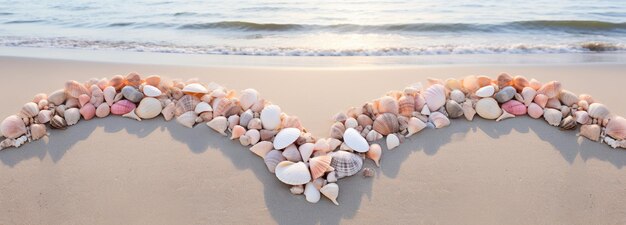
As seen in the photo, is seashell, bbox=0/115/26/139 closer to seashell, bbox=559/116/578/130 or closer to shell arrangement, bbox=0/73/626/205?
shell arrangement, bbox=0/73/626/205

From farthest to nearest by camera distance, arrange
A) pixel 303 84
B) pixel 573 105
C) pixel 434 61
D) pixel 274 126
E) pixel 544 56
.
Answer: pixel 544 56, pixel 434 61, pixel 303 84, pixel 573 105, pixel 274 126

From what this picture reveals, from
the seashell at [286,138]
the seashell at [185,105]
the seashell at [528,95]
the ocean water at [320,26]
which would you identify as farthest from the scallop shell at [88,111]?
the ocean water at [320,26]

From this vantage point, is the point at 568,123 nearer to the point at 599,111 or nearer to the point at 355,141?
the point at 599,111

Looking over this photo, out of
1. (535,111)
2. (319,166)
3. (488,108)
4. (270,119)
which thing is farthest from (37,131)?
(535,111)

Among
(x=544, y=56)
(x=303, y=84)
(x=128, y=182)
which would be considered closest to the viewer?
(x=128, y=182)

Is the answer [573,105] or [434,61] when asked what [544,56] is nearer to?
[434,61]

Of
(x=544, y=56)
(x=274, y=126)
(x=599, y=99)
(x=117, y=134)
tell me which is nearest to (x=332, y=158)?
(x=274, y=126)

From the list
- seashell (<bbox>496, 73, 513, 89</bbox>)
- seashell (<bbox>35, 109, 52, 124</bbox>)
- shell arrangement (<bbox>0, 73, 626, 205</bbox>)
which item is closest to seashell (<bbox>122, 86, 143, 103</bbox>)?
shell arrangement (<bbox>0, 73, 626, 205</bbox>)
